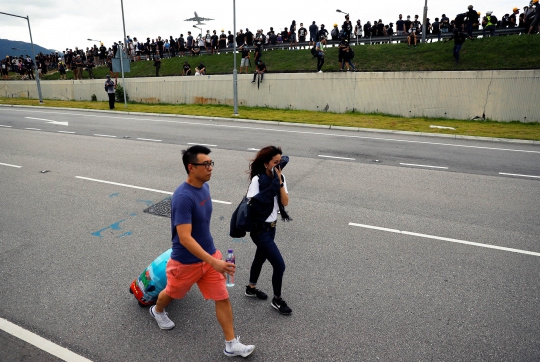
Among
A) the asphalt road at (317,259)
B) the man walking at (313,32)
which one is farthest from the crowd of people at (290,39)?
the asphalt road at (317,259)

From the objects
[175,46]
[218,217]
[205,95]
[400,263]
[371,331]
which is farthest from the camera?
[175,46]

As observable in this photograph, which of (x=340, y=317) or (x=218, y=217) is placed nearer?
(x=340, y=317)

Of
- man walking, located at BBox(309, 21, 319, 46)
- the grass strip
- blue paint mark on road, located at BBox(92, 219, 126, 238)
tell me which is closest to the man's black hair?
blue paint mark on road, located at BBox(92, 219, 126, 238)

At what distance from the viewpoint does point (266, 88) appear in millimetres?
23297

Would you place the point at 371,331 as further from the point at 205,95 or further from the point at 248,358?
the point at 205,95

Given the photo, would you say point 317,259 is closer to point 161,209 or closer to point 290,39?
point 161,209

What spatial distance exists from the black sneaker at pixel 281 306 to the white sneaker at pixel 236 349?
721mm

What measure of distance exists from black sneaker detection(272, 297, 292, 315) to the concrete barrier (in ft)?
59.8

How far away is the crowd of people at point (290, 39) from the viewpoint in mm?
22973

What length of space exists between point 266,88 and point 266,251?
20.4 m

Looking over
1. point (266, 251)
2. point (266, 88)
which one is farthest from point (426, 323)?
point (266, 88)

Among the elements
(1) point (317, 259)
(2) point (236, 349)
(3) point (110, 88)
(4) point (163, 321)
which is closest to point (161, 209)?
(1) point (317, 259)

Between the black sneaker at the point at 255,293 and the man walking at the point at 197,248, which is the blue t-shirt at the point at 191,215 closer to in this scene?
the man walking at the point at 197,248

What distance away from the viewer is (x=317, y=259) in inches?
206
